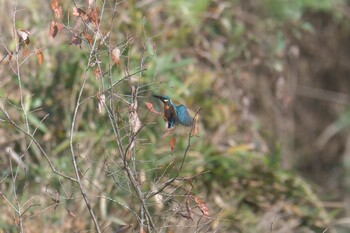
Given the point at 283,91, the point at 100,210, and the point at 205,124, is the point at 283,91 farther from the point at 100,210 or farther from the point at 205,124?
the point at 100,210

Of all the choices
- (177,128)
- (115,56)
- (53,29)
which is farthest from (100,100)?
(177,128)

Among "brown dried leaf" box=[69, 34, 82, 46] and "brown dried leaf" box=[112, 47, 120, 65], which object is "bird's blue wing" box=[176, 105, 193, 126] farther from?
"brown dried leaf" box=[69, 34, 82, 46]

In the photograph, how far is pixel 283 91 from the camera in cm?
682

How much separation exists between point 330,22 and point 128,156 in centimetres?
621

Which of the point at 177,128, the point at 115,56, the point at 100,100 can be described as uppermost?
the point at 115,56

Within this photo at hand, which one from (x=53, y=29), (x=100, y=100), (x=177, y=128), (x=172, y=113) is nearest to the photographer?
(x=100, y=100)

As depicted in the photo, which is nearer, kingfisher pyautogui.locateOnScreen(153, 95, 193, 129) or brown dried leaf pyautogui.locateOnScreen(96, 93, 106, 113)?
brown dried leaf pyautogui.locateOnScreen(96, 93, 106, 113)

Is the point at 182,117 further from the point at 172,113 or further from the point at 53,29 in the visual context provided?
the point at 53,29

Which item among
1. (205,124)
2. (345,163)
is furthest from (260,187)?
(345,163)

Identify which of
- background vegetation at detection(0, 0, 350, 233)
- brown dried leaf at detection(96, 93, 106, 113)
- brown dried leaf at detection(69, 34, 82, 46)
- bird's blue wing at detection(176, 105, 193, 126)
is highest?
brown dried leaf at detection(69, 34, 82, 46)

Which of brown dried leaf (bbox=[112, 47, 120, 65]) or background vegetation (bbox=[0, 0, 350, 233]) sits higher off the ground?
brown dried leaf (bbox=[112, 47, 120, 65])

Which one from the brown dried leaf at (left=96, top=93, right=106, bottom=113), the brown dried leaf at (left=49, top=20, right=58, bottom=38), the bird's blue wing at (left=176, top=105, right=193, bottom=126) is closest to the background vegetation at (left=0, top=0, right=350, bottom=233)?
the bird's blue wing at (left=176, top=105, right=193, bottom=126)

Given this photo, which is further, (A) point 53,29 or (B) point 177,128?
(B) point 177,128

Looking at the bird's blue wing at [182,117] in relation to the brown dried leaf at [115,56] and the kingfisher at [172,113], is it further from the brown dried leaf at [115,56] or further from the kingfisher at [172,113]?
the brown dried leaf at [115,56]
